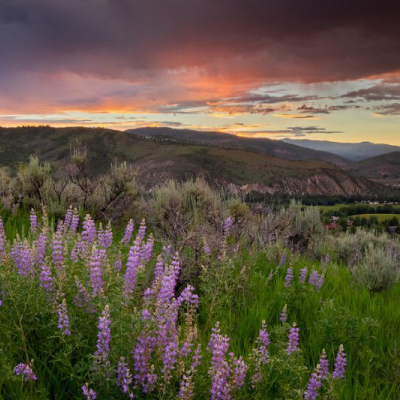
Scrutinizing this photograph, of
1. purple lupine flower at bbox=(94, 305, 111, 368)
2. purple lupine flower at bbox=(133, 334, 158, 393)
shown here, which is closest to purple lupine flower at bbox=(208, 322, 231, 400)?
purple lupine flower at bbox=(133, 334, 158, 393)

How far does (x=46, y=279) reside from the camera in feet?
9.99

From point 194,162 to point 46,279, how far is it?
9260 cm

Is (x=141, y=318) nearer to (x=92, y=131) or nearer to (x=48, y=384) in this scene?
(x=48, y=384)

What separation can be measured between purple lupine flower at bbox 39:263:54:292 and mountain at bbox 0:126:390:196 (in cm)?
7118

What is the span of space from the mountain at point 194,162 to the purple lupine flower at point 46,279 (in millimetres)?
71178

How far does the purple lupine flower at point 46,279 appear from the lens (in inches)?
118

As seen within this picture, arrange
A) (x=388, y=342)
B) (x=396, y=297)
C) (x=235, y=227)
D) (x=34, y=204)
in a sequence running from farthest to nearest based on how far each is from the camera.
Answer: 1. (x=34, y=204)
2. (x=235, y=227)
3. (x=396, y=297)
4. (x=388, y=342)

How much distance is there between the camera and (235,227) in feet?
24.8

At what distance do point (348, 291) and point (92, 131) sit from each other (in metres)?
138

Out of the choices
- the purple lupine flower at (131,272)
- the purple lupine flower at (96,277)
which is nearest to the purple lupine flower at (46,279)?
the purple lupine flower at (96,277)

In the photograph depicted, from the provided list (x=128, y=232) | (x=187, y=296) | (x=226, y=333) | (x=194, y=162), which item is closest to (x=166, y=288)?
(x=187, y=296)

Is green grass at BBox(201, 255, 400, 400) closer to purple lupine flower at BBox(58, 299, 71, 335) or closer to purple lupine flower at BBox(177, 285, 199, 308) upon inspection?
purple lupine flower at BBox(177, 285, 199, 308)

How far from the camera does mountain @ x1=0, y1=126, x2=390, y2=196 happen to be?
86.8m

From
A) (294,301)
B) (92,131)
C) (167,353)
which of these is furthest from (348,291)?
(92,131)
